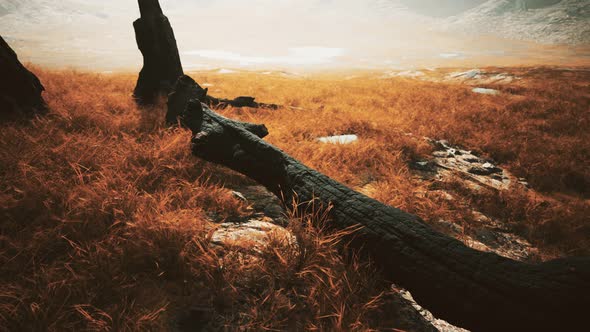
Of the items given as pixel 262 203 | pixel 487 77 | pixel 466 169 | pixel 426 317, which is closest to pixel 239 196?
pixel 262 203

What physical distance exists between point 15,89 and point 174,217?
4296mm

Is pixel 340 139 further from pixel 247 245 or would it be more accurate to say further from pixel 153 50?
pixel 153 50

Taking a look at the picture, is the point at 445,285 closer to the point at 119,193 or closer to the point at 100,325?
the point at 100,325

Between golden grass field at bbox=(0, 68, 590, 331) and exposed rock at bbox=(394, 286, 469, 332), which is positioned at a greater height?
golden grass field at bbox=(0, 68, 590, 331)

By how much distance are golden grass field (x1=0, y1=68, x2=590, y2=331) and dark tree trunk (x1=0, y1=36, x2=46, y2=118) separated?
32 cm

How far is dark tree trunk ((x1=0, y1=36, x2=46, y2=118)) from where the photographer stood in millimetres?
3721

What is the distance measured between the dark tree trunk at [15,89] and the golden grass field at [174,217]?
318 mm

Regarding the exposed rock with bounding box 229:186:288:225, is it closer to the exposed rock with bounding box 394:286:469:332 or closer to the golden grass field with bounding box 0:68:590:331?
the golden grass field with bounding box 0:68:590:331

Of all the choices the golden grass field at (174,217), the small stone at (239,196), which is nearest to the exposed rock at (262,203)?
the small stone at (239,196)

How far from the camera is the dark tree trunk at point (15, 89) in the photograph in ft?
12.2

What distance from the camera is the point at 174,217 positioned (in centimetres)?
204

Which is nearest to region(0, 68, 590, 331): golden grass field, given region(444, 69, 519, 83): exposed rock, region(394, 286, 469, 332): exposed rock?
region(394, 286, 469, 332): exposed rock

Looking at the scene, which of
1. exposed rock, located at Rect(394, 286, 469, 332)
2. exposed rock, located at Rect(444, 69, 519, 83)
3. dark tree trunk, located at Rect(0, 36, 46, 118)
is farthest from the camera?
exposed rock, located at Rect(444, 69, 519, 83)

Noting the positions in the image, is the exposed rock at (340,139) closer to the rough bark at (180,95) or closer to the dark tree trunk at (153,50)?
the rough bark at (180,95)
